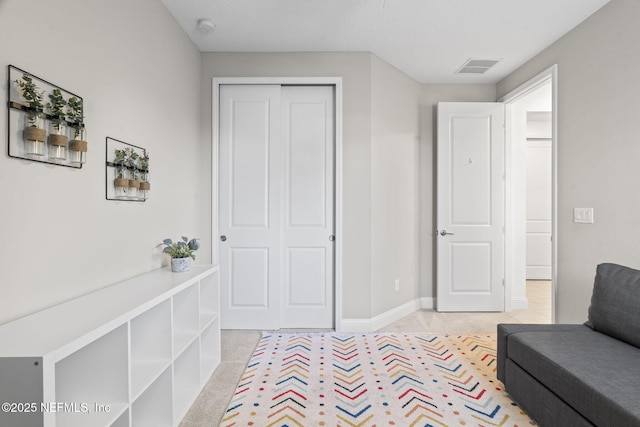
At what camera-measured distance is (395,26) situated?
271cm

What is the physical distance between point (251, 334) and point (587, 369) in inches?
98.8

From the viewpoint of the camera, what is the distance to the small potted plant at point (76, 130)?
146 centimetres

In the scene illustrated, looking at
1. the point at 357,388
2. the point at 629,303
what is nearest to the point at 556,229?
the point at 629,303

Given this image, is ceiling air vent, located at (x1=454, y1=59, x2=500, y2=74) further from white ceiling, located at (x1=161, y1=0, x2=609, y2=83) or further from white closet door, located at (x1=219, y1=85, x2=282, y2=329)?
white closet door, located at (x1=219, y1=85, x2=282, y2=329)

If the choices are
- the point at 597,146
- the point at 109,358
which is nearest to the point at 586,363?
the point at 597,146

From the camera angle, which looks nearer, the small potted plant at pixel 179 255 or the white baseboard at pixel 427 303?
the small potted plant at pixel 179 255

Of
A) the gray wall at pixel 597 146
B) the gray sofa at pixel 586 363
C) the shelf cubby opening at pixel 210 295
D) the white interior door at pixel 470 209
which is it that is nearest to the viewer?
the gray sofa at pixel 586 363

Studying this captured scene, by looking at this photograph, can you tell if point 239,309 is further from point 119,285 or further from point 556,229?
point 556,229

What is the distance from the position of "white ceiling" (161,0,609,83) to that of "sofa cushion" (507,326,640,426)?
2.32 meters

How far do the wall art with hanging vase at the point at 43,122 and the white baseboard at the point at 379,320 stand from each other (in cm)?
251

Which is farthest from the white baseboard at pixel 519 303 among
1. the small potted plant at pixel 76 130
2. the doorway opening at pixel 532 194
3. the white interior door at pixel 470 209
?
the small potted plant at pixel 76 130

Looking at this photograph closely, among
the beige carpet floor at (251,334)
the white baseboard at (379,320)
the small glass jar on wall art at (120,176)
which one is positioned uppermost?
the small glass jar on wall art at (120,176)

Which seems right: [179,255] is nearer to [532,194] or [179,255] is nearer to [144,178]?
[144,178]

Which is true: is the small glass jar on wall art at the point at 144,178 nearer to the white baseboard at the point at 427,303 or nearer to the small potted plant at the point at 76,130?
the small potted plant at the point at 76,130
